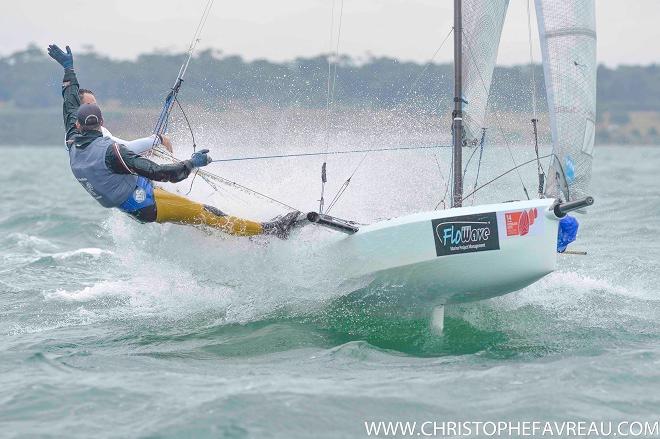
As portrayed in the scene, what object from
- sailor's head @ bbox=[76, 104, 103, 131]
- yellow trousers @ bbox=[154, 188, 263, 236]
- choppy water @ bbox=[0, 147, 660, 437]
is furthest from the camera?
yellow trousers @ bbox=[154, 188, 263, 236]

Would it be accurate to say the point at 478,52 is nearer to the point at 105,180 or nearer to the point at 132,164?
the point at 132,164

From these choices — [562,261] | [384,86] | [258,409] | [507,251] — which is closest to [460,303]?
[507,251]

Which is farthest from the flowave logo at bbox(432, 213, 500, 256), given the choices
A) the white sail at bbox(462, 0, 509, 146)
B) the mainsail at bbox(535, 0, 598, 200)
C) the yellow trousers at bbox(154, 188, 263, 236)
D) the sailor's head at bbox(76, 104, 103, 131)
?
the sailor's head at bbox(76, 104, 103, 131)

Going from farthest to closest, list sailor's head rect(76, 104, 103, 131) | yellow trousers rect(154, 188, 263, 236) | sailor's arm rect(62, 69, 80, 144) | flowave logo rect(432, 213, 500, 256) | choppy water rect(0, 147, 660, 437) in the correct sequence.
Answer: sailor's arm rect(62, 69, 80, 144), yellow trousers rect(154, 188, 263, 236), sailor's head rect(76, 104, 103, 131), flowave logo rect(432, 213, 500, 256), choppy water rect(0, 147, 660, 437)

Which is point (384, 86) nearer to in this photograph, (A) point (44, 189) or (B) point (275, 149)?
(B) point (275, 149)

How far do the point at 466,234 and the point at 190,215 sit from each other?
1.90 m

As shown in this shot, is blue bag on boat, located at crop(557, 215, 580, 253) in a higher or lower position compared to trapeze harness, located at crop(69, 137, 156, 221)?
lower

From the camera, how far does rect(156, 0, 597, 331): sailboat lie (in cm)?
582

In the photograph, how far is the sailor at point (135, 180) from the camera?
6.14 meters

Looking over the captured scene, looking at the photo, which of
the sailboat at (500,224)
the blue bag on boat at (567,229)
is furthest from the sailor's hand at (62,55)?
the blue bag on boat at (567,229)

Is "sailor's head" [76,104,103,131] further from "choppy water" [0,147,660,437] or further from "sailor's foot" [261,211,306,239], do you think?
"sailor's foot" [261,211,306,239]

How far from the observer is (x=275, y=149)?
32.9ft

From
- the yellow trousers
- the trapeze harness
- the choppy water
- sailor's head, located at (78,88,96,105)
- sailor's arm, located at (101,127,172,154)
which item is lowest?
the choppy water

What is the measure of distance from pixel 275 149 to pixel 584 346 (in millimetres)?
4972
